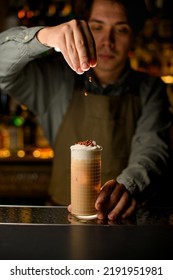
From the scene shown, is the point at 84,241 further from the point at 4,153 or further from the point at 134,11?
the point at 134,11

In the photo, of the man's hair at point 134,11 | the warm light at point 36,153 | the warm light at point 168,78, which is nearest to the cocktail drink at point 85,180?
the man's hair at point 134,11

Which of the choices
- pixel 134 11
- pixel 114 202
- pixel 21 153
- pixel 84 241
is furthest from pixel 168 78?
pixel 84 241

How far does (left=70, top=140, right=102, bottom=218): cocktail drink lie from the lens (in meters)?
1.30

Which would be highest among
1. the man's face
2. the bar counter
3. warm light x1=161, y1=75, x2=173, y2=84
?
the man's face

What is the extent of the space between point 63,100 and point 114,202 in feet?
3.69

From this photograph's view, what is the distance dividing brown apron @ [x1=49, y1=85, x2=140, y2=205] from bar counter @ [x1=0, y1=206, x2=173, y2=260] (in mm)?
1107

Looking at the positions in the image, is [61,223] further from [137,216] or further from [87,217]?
[137,216]

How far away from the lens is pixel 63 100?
7.79 feet

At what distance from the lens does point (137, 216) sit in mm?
1381

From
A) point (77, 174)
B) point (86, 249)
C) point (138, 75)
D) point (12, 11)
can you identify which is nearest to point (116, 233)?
point (86, 249)

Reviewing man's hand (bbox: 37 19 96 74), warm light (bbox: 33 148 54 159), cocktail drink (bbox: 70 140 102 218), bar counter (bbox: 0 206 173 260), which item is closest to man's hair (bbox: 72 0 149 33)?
warm light (bbox: 33 148 54 159)

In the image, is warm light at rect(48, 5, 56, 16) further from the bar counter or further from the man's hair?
the bar counter

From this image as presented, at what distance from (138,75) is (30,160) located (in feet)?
4.41
